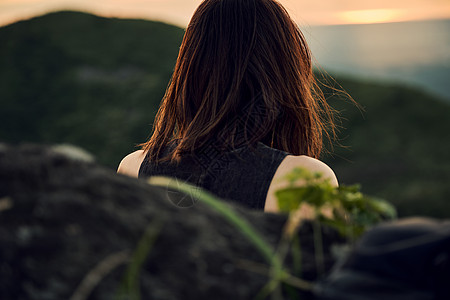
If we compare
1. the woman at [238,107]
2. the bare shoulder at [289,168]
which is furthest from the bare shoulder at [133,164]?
the bare shoulder at [289,168]

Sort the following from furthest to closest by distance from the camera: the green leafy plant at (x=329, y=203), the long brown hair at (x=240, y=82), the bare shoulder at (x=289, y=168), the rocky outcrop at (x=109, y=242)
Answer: the long brown hair at (x=240, y=82), the bare shoulder at (x=289, y=168), the green leafy plant at (x=329, y=203), the rocky outcrop at (x=109, y=242)

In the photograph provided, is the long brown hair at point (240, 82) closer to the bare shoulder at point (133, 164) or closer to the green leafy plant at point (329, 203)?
the bare shoulder at point (133, 164)

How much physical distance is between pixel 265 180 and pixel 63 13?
3657 centimetres

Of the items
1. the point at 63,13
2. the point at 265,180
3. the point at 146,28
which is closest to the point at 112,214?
the point at 265,180

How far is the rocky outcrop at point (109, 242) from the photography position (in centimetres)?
96

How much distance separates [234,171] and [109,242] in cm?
131

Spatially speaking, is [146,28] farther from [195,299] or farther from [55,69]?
A: [195,299]

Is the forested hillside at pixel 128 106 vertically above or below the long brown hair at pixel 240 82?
below

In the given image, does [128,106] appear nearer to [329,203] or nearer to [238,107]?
[238,107]

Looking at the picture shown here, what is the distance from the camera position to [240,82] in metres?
2.51

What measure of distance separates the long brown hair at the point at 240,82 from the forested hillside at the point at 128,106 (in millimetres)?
15922

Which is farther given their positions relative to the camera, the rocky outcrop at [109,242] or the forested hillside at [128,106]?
the forested hillside at [128,106]

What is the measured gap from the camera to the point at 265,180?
2.15 m

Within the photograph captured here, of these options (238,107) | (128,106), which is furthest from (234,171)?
(128,106)
